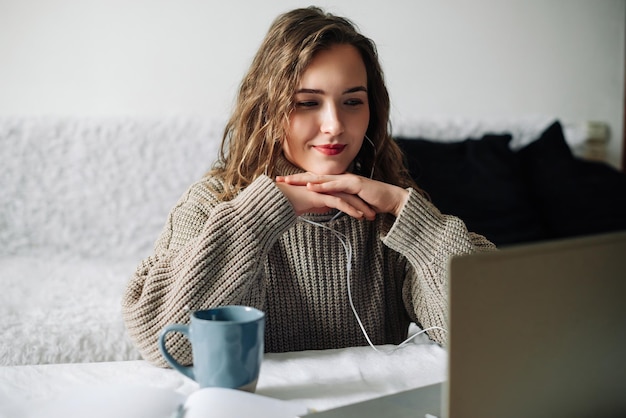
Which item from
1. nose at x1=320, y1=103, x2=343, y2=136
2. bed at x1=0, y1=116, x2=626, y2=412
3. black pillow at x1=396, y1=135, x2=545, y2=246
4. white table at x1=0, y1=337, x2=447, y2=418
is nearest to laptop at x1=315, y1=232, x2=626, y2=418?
white table at x1=0, y1=337, x2=447, y2=418

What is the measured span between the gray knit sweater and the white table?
0.08m

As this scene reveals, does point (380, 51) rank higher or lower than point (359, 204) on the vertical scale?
higher

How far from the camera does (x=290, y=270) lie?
1.05m

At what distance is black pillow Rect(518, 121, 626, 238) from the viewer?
1.92m

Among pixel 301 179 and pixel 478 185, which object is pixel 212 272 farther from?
Result: pixel 478 185

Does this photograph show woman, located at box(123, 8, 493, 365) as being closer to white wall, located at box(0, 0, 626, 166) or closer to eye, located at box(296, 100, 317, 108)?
eye, located at box(296, 100, 317, 108)

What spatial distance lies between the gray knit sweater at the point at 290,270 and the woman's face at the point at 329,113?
0.27 ft

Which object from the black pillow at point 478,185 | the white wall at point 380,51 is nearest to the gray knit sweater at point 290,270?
the black pillow at point 478,185

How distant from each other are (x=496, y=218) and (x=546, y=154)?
0.33m

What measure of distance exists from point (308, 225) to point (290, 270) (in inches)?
3.3

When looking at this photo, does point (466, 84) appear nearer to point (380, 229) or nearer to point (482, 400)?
point (380, 229)

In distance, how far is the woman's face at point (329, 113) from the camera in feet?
3.34

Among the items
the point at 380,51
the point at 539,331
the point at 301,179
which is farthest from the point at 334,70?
the point at 380,51

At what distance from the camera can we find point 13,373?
2.26ft
